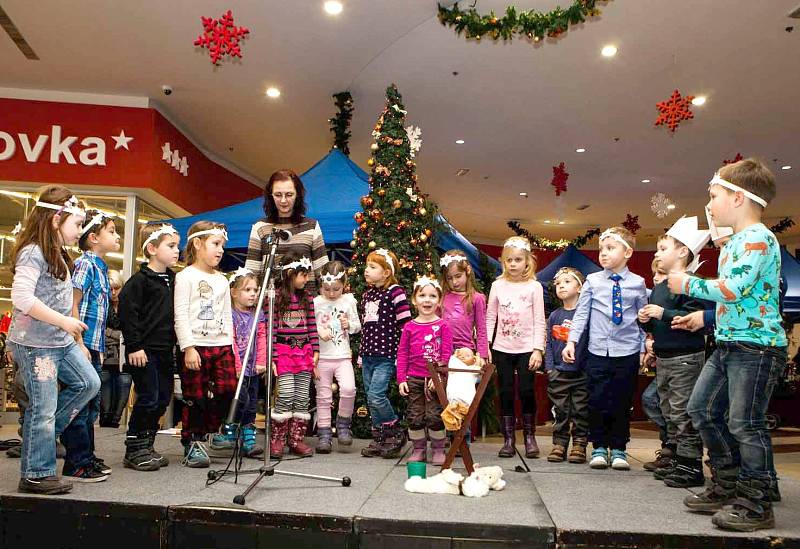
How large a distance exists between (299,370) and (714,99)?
7353 mm

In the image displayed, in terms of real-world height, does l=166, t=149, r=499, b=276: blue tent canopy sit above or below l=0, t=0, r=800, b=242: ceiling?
below

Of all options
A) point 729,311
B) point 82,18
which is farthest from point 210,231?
point 82,18

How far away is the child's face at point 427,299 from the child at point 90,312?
2.10 metres

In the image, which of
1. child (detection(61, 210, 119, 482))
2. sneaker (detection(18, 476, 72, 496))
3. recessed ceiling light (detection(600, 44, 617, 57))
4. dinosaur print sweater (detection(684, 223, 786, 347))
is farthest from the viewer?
recessed ceiling light (detection(600, 44, 617, 57))

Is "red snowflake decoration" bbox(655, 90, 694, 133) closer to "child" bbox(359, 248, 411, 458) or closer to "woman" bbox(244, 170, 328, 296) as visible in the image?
"child" bbox(359, 248, 411, 458)

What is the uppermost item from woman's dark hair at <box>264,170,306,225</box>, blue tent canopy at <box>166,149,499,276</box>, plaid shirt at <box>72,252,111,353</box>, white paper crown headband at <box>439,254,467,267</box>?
blue tent canopy at <box>166,149,499,276</box>

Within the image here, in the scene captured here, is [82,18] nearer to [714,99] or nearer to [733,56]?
[733,56]

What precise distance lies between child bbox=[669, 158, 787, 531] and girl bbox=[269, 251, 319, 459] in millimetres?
2631

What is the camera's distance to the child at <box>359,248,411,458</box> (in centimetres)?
503

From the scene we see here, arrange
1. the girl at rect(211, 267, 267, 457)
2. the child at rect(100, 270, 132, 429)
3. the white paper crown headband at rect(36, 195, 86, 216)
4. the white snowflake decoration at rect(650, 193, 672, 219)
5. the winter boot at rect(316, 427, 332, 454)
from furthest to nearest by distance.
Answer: the white snowflake decoration at rect(650, 193, 672, 219) → the child at rect(100, 270, 132, 429) → the winter boot at rect(316, 427, 332, 454) → the girl at rect(211, 267, 267, 457) → the white paper crown headband at rect(36, 195, 86, 216)

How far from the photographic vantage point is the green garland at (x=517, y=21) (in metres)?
6.14

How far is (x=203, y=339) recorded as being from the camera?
4.30 meters

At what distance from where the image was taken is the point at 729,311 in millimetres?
3174

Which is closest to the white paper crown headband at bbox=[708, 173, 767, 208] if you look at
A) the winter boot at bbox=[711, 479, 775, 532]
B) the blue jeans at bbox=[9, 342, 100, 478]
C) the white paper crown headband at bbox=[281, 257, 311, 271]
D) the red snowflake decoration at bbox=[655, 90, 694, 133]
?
the winter boot at bbox=[711, 479, 775, 532]
